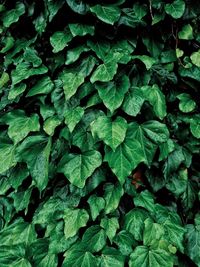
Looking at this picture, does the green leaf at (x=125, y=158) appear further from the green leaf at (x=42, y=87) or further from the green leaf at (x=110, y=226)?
the green leaf at (x=42, y=87)

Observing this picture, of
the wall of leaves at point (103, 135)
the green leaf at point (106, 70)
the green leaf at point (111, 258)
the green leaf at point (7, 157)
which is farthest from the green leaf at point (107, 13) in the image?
the green leaf at point (111, 258)

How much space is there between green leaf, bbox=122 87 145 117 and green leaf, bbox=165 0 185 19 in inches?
17.2

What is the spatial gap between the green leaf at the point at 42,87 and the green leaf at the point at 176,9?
718mm

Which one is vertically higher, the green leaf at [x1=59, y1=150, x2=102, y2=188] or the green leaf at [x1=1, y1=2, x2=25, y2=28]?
the green leaf at [x1=1, y1=2, x2=25, y2=28]

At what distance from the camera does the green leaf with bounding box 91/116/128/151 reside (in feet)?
5.53

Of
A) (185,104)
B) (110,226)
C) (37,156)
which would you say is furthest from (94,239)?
(185,104)

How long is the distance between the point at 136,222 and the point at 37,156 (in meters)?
0.60

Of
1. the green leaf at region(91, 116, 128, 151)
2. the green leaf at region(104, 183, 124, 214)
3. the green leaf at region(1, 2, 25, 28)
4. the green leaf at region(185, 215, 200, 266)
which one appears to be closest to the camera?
the green leaf at region(91, 116, 128, 151)

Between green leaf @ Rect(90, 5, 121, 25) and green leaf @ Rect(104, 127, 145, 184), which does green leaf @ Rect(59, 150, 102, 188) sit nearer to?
green leaf @ Rect(104, 127, 145, 184)

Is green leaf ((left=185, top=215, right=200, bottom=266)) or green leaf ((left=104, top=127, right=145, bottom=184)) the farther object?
green leaf ((left=185, top=215, right=200, bottom=266))

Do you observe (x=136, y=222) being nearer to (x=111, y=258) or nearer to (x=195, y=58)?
(x=111, y=258)

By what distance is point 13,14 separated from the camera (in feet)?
6.85

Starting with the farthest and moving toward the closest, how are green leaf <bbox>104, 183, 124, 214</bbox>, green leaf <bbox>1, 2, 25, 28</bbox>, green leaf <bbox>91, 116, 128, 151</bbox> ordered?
green leaf <bbox>1, 2, 25, 28</bbox>, green leaf <bbox>104, 183, 124, 214</bbox>, green leaf <bbox>91, 116, 128, 151</bbox>

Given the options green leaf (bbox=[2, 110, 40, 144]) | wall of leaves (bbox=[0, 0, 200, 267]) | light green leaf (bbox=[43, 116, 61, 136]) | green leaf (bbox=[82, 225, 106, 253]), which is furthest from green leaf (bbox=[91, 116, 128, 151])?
green leaf (bbox=[82, 225, 106, 253])
